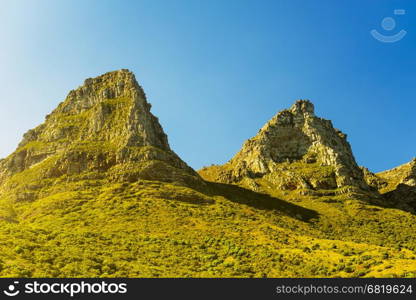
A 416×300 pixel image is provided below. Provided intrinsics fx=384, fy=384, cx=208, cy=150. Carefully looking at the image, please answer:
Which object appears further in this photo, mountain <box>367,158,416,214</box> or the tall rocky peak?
mountain <box>367,158,416,214</box>

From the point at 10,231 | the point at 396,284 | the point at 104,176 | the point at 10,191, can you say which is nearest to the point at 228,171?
the point at 104,176

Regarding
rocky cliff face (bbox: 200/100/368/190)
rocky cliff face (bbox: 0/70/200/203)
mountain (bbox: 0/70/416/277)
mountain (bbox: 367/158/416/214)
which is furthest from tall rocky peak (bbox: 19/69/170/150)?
mountain (bbox: 367/158/416/214)

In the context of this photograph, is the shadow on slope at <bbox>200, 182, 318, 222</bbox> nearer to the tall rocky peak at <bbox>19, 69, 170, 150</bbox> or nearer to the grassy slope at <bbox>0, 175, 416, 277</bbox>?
the grassy slope at <bbox>0, 175, 416, 277</bbox>

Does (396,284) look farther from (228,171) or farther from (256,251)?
(228,171)

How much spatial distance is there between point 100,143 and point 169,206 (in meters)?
45.1

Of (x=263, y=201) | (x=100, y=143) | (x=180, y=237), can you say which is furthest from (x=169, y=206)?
(x=263, y=201)

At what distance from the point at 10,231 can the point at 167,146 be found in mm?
79023

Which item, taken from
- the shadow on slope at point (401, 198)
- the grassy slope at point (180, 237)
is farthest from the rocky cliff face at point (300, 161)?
the grassy slope at point (180, 237)

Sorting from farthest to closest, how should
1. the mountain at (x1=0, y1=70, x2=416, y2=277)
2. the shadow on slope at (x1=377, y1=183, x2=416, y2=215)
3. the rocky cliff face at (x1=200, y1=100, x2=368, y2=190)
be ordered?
1. the rocky cliff face at (x1=200, y1=100, x2=368, y2=190)
2. the shadow on slope at (x1=377, y1=183, x2=416, y2=215)
3. the mountain at (x1=0, y1=70, x2=416, y2=277)

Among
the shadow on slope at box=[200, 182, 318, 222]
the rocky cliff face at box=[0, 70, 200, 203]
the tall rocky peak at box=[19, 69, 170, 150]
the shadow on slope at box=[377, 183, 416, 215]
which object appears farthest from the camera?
the shadow on slope at box=[377, 183, 416, 215]

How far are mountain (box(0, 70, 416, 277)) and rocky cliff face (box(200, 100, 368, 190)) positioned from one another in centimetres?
66

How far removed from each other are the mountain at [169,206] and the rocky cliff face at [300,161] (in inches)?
26.1

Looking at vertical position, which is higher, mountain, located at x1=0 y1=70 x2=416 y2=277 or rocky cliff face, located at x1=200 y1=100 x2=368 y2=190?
rocky cliff face, located at x1=200 y1=100 x2=368 y2=190

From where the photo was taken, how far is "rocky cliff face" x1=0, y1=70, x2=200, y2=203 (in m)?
124
